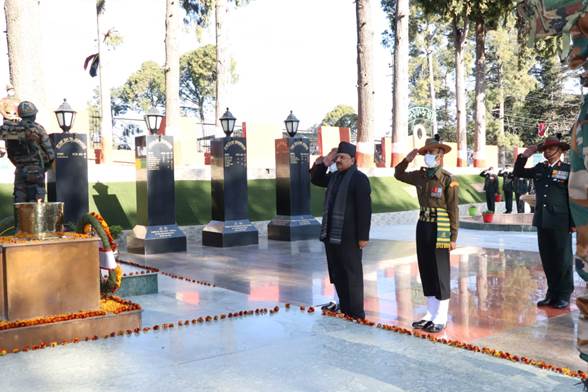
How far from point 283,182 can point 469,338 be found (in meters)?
8.63

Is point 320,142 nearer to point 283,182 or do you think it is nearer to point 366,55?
point 366,55

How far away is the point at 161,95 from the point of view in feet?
221

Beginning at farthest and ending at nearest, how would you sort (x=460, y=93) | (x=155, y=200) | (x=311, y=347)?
1. (x=460, y=93)
2. (x=155, y=200)
3. (x=311, y=347)

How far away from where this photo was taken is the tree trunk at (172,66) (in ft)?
61.9

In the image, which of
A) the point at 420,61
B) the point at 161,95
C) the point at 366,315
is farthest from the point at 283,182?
the point at 161,95

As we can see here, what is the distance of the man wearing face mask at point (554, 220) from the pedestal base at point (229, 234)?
6801mm

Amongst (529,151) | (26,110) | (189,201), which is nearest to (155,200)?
(189,201)

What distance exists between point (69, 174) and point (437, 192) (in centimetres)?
757

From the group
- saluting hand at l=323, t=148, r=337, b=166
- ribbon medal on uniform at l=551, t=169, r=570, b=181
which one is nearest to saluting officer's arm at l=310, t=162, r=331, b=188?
saluting hand at l=323, t=148, r=337, b=166

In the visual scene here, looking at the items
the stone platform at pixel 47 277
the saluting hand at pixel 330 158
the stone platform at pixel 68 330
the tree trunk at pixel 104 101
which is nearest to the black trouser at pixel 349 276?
the saluting hand at pixel 330 158

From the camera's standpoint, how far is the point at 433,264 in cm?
529

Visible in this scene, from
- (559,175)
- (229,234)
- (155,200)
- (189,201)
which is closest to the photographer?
(559,175)

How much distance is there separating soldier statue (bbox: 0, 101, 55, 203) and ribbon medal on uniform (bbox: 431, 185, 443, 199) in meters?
4.80

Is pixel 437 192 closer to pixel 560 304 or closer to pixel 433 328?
pixel 433 328
